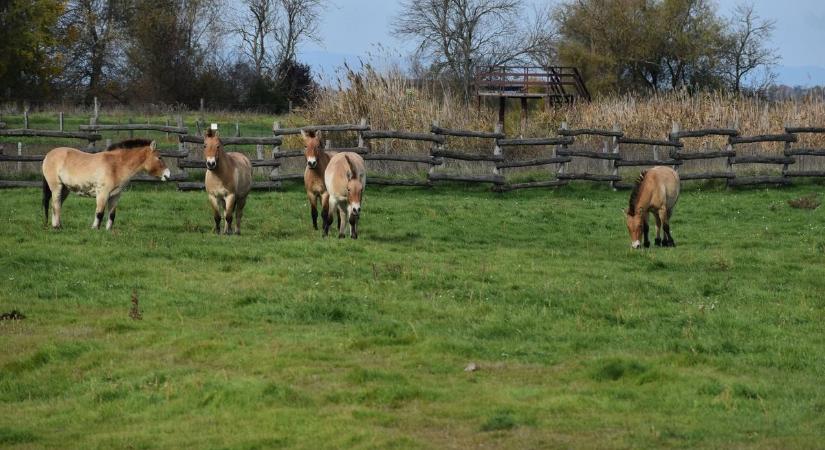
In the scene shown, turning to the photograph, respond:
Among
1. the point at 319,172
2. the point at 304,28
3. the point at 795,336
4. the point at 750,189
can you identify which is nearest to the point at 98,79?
the point at 304,28

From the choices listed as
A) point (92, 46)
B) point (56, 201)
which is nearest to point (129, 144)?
point (56, 201)

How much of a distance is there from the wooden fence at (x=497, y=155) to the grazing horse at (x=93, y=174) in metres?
6.89

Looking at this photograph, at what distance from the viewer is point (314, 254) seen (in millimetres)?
16328

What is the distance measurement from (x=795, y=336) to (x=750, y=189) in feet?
62.9

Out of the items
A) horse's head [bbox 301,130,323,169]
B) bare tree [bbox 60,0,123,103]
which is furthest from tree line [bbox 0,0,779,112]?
horse's head [bbox 301,130,323,169]

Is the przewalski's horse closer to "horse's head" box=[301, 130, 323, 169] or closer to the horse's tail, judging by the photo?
"horse's head" box=[301, 130, 323, 169]

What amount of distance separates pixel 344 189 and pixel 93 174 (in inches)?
155

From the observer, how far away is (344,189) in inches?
727

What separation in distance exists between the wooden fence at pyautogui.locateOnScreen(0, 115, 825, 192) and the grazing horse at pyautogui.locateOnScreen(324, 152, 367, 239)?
787cm

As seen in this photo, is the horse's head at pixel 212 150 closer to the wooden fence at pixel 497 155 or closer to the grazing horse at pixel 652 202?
the grazing horse at pixel 652 202

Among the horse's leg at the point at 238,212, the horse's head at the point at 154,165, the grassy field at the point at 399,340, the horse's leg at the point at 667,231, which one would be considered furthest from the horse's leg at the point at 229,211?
the horse's leg at the point at 667,231

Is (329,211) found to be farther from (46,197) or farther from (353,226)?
(46,197)

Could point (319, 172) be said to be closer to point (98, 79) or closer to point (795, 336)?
point (795, 336)

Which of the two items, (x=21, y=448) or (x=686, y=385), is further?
(x=686, y=385)
